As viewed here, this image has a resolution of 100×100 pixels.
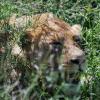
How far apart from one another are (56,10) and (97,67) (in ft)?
4.45

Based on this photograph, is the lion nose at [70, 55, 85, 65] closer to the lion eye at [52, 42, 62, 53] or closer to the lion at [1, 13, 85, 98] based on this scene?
the lion at [1, 13, 85, 98]

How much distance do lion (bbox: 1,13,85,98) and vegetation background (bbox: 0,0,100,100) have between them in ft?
0.43

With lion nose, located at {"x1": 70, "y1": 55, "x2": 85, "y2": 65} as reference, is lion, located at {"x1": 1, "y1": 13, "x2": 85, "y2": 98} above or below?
above

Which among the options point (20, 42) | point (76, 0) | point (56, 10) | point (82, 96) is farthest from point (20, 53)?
point (76, 0)

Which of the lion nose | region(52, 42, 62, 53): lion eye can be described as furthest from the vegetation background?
region(52, 42, 62, 53): lion eye

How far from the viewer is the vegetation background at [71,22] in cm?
429

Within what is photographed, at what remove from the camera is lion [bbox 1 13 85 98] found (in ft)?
15.6

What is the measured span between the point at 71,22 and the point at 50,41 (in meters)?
1.21

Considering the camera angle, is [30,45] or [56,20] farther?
[56,20]

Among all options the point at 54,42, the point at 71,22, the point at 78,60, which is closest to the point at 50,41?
the point at 54,42

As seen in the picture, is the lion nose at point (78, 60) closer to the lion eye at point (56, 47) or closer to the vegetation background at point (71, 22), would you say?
the vegetation background at point (71, 22)

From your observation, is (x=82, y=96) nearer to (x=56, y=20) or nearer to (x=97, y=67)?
(x=97, y=67)

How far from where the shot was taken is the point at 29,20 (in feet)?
15.9

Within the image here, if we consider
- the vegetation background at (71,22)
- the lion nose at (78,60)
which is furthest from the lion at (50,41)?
the vegetation background at (71,22)
